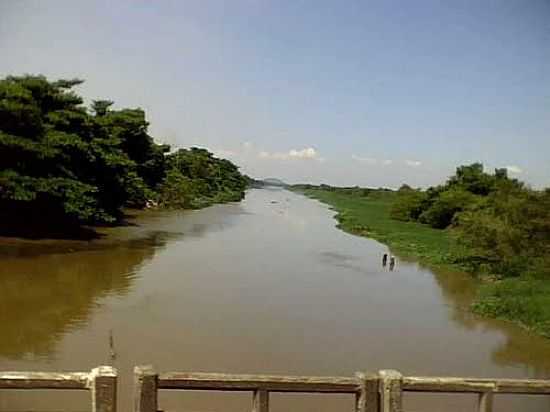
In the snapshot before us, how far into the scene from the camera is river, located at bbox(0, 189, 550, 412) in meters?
6.91

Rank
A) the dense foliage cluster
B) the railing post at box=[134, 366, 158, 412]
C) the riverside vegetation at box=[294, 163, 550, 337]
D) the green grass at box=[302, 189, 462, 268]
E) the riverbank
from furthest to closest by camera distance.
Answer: the green grass at box=[302, 189, 462, 268], the dense foliage cluster, the riverside vegetation at box=[294, 163, 550, 337], the riverbank, the railing post at box=[134, 366, 158, 412]

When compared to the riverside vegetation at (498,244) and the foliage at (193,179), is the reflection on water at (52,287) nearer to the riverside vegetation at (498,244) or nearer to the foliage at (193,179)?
the riverside vegetation at (498,244)

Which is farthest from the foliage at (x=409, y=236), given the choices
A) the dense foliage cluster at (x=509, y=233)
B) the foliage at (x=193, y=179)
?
the foliage at (x=193, y=179)

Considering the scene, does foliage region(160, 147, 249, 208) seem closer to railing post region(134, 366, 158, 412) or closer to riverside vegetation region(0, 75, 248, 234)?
riverside vegetation region(0, 75, 248, 234)

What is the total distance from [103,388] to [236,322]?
6.02 metres

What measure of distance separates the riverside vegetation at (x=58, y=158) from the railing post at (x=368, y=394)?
37.0 feet

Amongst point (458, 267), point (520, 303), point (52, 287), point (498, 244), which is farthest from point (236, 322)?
point (458, 267)

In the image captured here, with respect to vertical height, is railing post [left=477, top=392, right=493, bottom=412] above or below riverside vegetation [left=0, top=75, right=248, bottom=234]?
below

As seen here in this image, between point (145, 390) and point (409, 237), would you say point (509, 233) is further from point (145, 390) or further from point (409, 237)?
point (145, 390)

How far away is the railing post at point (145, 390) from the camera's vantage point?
11.7 ft

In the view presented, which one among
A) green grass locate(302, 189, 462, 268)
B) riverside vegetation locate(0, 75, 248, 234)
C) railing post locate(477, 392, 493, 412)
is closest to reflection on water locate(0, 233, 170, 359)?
riverside vegetation locate(0, 75, 248, 234)

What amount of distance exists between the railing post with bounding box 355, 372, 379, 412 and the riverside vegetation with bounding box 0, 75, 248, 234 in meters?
11.3

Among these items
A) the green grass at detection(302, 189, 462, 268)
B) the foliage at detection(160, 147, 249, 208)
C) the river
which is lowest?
the river

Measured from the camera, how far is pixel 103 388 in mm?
3541
